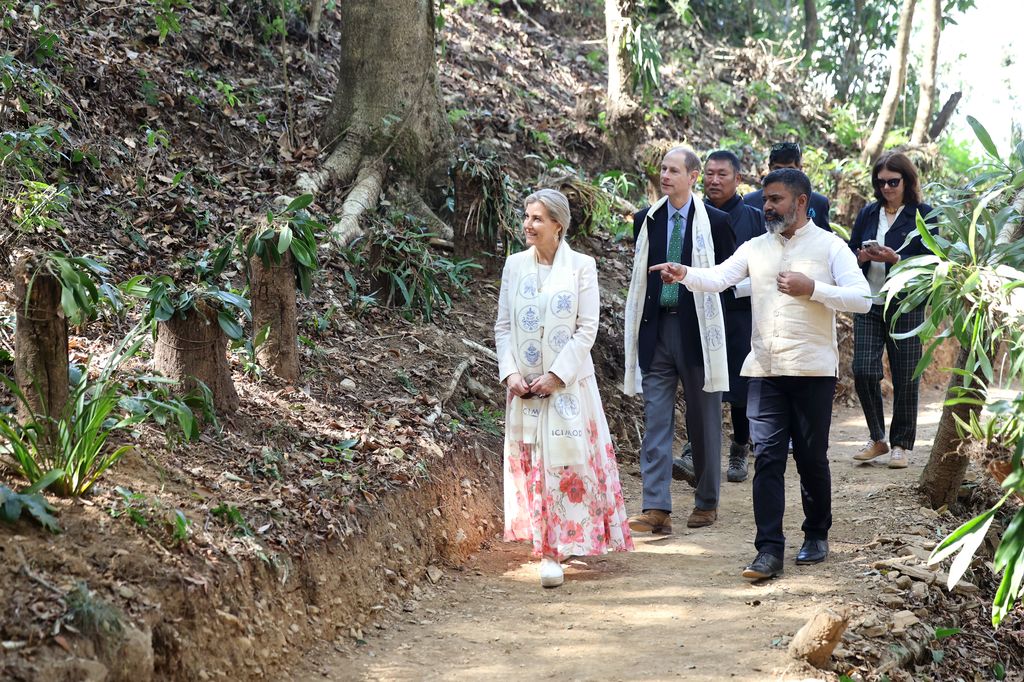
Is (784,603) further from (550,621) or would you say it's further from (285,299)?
(285,299)

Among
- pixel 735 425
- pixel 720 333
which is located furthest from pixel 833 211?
pixel 720 333

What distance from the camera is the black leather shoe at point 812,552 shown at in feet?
17.7

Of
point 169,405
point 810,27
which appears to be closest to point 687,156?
point 169,405

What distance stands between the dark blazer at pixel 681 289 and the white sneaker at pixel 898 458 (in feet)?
7.75

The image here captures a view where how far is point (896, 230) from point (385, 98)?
4.43 m

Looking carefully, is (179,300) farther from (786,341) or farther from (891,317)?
(891,317)

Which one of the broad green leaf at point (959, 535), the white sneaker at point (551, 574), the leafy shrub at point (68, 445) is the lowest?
the white sneaker at point (551, 574)

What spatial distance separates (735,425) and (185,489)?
4159mm

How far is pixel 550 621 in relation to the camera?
4.83 m

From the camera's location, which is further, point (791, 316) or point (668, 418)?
point (668, 418)

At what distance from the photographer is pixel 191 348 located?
5094 mm

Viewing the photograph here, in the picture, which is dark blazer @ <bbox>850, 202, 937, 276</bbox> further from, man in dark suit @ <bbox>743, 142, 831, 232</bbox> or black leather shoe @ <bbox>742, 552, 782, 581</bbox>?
black leather shoe @ <bbox>742, 552, 782, 581</bbox>

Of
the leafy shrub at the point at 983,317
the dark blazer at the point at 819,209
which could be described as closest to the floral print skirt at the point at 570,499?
the leafy shrub at the point at 983,317

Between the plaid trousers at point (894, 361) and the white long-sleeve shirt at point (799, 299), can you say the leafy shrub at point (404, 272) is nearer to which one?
the white long-sleeve shirt at point (799, 299)
